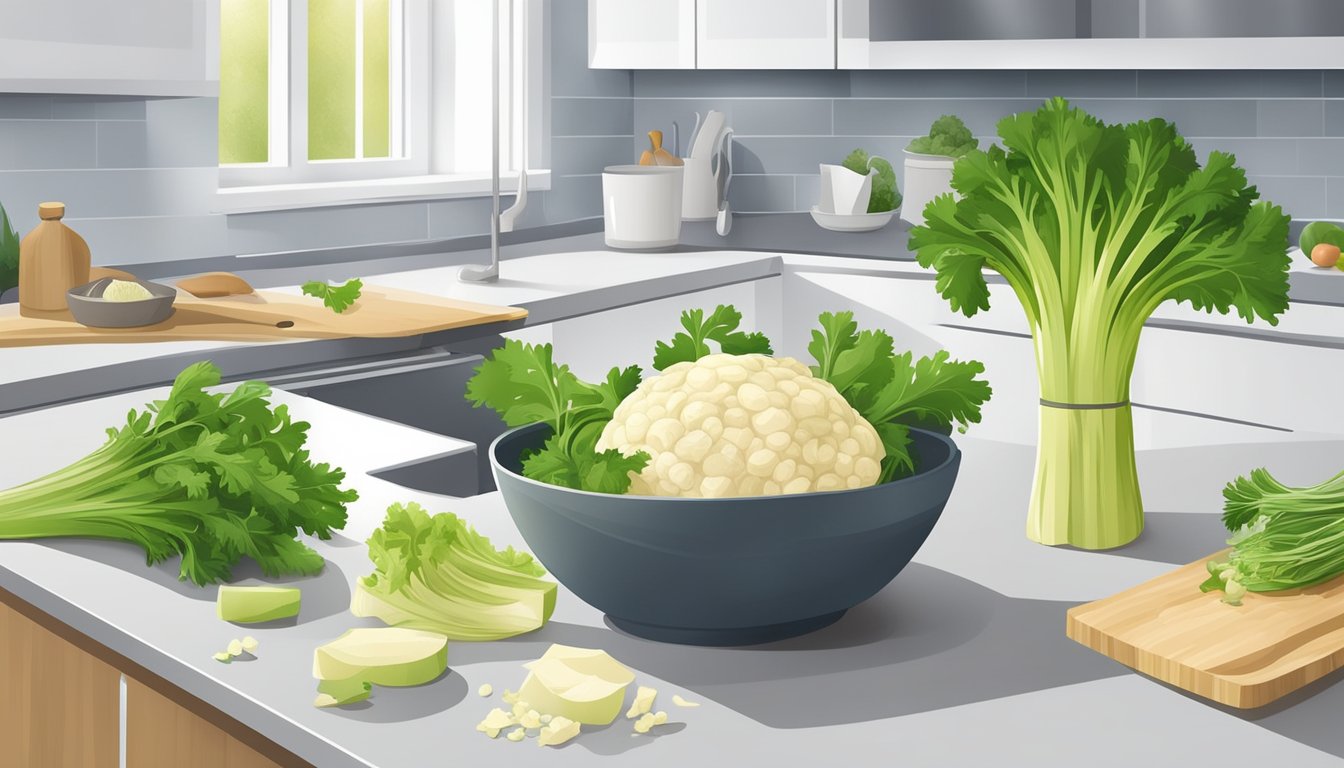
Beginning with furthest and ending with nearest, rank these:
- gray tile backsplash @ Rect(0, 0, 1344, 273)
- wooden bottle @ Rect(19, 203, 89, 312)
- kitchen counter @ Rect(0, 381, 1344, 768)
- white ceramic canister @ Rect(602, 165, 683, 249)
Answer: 1. white ceramic canister @ Rect(602, 165, 683, 249)
2. gray tile backsplash @ Rect(0, 0, 1344, 273)
3. wooden bottle @ Rect(19, 203, 89, 312)
4. kitchen counter @ Rect(0, 381, 1344, 768)

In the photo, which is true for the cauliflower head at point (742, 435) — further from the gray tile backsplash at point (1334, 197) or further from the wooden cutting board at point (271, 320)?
the gray tile backsplash at point (1334, 197)

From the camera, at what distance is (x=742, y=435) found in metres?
0.84

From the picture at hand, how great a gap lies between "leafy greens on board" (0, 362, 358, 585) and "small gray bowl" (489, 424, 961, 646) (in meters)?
0.20

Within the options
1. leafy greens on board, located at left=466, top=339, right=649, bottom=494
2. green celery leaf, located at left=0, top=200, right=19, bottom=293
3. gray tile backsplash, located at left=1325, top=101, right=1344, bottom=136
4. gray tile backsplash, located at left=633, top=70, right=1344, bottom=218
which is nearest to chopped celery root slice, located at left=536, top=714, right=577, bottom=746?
leafy greens on board, located at left=466, top=339, right=649, bottom=494

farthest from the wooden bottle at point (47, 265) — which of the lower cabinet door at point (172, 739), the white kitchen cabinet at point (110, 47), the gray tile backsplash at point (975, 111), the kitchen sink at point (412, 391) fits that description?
the gray tile backsplash at point (975, 111)

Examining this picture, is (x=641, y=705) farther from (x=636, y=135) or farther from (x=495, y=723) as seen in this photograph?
(x=636, y=135)

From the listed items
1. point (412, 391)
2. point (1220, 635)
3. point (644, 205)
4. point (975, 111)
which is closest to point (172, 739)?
point (1220, 635)

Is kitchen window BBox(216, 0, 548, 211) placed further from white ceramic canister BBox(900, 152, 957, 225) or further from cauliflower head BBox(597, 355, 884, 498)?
cauliflower head BBox(597, 355, 884, 498)

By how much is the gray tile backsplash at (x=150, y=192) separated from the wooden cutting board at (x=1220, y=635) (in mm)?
2462

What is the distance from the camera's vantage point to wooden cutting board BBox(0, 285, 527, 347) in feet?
7.27

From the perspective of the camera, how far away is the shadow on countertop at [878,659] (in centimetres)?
79

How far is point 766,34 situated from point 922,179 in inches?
22.4

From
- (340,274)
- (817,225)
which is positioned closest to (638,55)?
(817,225)

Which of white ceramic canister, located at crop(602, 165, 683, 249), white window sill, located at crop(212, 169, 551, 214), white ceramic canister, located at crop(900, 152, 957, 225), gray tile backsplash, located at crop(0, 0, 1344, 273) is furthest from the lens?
white ceramic canister, located at crop(900, 152, 957, 225)
